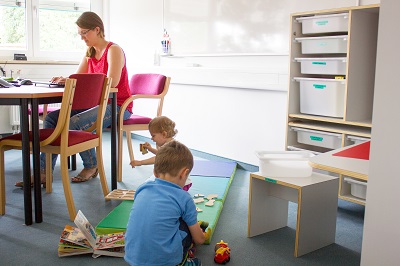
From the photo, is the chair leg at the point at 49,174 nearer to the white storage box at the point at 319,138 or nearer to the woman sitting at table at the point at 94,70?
the woman sitting at table at the point at 94,70

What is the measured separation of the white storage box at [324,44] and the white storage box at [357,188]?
0.79 metres

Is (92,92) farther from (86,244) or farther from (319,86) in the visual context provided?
(319,86)

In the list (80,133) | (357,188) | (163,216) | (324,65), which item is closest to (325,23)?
(324,65)

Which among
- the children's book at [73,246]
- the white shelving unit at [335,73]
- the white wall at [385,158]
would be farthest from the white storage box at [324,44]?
the children's book at [73,246]

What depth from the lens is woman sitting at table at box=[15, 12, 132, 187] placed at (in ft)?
10.8

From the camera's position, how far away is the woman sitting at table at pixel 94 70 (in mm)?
3289

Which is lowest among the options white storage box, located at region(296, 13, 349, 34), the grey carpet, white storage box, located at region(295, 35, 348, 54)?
the grey carpet

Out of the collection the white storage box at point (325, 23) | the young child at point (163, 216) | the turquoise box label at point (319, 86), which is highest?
the white storage box at point (325, 23)

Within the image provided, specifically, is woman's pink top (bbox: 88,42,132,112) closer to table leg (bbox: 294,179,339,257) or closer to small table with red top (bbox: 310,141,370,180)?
table leg (bbox: 294,179,339,257)

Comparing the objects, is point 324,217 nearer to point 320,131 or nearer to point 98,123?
point 320,131

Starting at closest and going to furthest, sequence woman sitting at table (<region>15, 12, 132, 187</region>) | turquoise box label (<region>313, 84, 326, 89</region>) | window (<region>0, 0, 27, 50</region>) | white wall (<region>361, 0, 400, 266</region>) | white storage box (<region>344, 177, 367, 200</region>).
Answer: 1. white wall (<region>361, 0, 400, 266</region>)
2. white storage box (<region>344, 177, 367, 200</region>)
3. turquoise box label (<region>313, 84, 326, 89</region>)
4. woman sitting at table (<region>15, 12, 132, 187</region>)
5. window (<region>0, 0, 27, 50</region>)

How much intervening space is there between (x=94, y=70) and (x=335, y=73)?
1818 millimetres

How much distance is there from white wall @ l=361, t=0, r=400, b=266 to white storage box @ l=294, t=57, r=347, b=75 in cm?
159

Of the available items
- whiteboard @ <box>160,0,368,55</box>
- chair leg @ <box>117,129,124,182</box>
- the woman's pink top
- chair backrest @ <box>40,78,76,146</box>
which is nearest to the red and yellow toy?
chair backrest @ <box>40,78,76,146</box>
